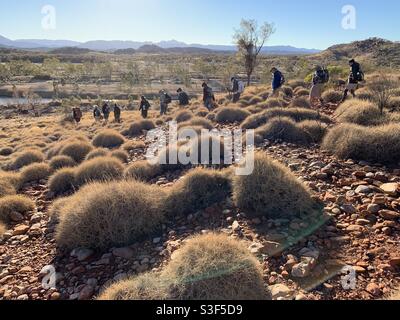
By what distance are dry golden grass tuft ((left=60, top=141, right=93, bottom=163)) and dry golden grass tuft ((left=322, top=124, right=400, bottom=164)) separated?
9185 millimetres

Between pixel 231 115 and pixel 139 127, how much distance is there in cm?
507

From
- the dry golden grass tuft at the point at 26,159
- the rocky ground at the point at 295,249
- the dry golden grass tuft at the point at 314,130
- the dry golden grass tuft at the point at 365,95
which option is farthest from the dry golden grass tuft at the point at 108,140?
the dry golden grass tuft at the point at 365,95

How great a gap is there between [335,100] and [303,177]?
9887 millimetres

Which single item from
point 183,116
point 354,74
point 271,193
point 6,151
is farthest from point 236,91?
point 6,151

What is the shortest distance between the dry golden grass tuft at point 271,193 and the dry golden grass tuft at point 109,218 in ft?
5.15

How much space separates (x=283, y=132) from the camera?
32.0 feet

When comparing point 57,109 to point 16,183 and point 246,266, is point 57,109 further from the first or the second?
point 246,266

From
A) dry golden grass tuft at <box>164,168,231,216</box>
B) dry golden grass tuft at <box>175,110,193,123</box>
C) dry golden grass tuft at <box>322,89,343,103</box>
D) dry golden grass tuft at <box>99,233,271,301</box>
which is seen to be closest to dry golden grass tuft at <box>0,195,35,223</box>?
dry golden grass tuft at <box>164,168,231,216</box>

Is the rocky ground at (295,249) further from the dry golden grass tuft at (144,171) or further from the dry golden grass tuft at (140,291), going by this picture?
the dry golden grass tuft at (144,171)

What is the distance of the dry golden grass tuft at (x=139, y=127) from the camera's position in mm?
16891

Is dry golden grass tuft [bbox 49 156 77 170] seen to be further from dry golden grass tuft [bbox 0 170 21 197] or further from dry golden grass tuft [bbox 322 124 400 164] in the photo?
dry golden grass tuft [bbox 322 124 400 164]

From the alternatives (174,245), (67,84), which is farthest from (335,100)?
(67,84)

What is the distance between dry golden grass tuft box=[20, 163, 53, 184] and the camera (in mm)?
10805

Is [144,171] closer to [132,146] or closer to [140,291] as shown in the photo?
[132,146]
